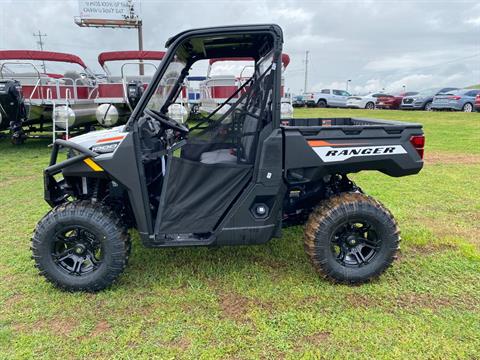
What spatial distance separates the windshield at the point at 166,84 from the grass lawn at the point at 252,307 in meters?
1.36

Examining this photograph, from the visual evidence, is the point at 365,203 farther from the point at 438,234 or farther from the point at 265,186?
the point at 438,234

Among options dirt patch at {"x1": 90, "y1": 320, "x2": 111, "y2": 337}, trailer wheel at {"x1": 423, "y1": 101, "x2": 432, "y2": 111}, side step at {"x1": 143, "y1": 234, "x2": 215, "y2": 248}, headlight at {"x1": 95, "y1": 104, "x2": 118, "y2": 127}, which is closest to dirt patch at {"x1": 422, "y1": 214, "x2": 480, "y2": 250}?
side step at {"x1": 143, "y1": 234, "x2": 215, "y2": 248}

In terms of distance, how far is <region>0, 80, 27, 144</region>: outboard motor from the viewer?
7648 millimetres

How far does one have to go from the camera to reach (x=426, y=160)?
25.2 ft

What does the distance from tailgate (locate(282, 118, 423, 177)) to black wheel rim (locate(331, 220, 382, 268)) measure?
0.48 m

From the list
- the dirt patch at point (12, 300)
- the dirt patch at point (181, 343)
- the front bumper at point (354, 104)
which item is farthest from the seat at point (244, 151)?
the front bumper at point (354, 104)

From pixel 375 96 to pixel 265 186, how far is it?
84.3 ft

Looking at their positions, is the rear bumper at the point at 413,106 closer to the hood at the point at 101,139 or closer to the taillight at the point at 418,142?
the taillight at the point at 418,142

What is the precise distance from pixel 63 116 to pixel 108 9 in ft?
79.5

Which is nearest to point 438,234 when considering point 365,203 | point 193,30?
point 365,203

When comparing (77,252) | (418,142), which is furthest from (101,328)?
(418,142)

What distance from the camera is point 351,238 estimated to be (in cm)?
303

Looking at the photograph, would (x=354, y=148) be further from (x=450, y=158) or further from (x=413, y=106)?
(x=413, y=106)

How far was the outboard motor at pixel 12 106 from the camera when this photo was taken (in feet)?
25.1
